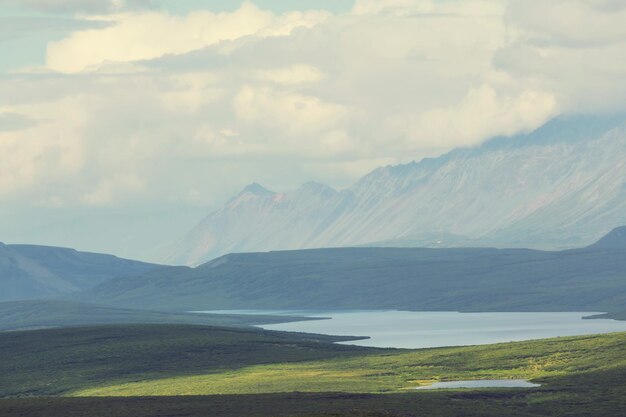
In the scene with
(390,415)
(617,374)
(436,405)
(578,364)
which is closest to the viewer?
(390,415)

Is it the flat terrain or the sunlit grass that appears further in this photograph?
the sunlit grass

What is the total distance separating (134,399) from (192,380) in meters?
42.3

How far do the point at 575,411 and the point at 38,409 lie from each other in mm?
54405

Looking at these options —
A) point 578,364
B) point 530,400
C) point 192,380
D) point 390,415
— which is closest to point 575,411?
point 530,400

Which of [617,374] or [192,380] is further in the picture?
[192,380]

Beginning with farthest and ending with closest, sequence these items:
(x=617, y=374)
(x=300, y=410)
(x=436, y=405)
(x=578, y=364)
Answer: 1. (x=578, y=364)
2. (x=617, y=374)
3. (x=436, y=405)
4. (x=300, y=410)

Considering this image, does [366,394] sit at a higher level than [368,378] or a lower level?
lower

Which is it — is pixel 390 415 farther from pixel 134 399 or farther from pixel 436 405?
pixel 134 399

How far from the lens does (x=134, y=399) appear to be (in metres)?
153

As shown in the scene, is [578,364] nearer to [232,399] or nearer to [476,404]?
[476,404]

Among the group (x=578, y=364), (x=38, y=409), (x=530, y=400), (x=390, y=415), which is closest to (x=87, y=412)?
(x=38, y=409)

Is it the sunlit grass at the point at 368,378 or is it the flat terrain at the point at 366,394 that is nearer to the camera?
the flat terrain at the point at 366,394

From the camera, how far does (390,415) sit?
417 feet

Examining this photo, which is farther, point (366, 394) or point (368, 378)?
point (368, 378)
